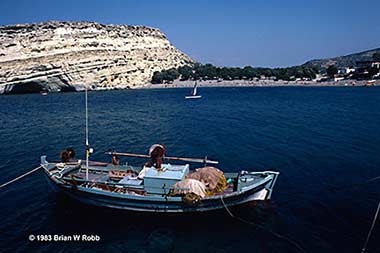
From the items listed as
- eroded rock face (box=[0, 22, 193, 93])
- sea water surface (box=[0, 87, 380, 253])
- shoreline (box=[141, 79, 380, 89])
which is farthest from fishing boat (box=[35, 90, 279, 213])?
shoreline (box=[141, 79, 380, 89])

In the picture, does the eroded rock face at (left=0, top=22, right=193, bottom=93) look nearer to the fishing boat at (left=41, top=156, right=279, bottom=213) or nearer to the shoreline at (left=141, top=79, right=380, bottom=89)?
the shoreline at (left=141, top=79, right=380, bottom=89)

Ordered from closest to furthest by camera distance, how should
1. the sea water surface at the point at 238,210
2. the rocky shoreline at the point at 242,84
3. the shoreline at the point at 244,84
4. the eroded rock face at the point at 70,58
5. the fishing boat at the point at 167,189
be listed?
the sea water surface at the point at 238,210 → the fishing boat at the point at 167,189 → the eroded rock face at the point at 70,58 → the shoreline at the point at 244,84 → the rocky shoreline at the point at 242,84

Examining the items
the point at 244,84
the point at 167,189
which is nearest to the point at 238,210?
the point at 167,189

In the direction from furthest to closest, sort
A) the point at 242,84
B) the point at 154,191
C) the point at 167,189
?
the point at 242,84 → the point at 154,191 → the point at 167,189

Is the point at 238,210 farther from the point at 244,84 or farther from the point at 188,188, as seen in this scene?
the point at 244,84

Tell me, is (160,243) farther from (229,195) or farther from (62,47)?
(62,47)

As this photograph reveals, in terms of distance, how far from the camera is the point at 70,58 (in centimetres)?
11725

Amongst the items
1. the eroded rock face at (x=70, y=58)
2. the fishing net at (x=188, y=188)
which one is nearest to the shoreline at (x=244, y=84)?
the eroded rock face at (x=70, y=58)

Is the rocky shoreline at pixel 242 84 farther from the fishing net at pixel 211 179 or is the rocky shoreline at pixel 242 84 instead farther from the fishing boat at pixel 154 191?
the fishing net at pixel 211 179

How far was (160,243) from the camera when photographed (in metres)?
13.1

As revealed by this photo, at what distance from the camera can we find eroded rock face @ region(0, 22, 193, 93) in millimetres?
107625

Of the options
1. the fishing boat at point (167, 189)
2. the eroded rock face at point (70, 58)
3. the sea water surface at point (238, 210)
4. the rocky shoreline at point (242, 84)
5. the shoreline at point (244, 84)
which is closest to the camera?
the sea water surface at point (238, 210)

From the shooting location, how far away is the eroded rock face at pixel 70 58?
108 metres

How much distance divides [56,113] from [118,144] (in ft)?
101
